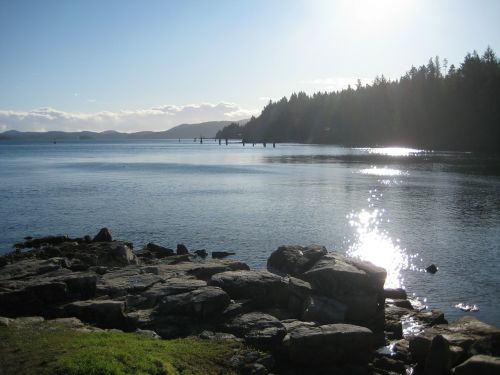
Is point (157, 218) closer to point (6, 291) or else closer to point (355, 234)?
point (355, 234)

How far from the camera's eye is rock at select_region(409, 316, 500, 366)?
16469mm

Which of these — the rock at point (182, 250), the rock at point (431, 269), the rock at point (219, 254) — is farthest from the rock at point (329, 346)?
the rock at point (182, 250)

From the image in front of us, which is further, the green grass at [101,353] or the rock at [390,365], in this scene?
the rock at [390,365]

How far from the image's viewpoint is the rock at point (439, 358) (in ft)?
52.2

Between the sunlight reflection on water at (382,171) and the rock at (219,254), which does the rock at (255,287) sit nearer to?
the rock at (219,254)

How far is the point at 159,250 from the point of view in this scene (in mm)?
35625

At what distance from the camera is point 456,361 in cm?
1628

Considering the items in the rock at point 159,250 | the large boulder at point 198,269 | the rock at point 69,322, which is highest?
the large boulder at point 198,269

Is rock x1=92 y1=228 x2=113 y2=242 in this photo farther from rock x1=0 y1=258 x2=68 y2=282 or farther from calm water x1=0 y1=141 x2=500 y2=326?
rock x1=0 y1=258 x2=68 y2=282

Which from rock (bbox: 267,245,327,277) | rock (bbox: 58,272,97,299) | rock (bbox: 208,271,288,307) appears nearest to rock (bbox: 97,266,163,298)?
rock (bbox: 58,272,97,299)

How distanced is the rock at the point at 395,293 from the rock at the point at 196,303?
10.5 m

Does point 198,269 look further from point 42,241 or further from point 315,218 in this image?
point 315,218

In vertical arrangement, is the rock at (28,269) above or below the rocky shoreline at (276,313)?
above

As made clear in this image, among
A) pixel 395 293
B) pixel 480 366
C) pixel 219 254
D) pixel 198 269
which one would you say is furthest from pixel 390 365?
pixel 219 254
